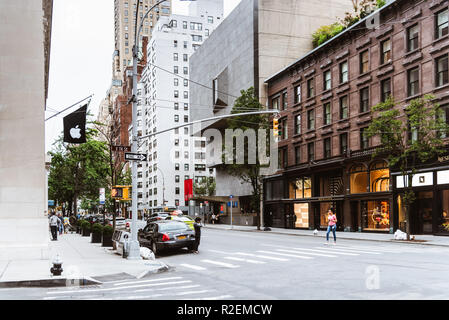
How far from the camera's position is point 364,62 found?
39188 millimetres

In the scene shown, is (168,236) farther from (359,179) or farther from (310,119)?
(310,119)

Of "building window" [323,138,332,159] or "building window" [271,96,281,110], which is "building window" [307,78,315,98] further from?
"building window" [271,96,281,110]

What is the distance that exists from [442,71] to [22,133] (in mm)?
25290

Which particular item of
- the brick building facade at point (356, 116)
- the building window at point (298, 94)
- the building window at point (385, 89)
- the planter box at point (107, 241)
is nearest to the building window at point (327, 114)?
the brick building facade at point (356, 116)

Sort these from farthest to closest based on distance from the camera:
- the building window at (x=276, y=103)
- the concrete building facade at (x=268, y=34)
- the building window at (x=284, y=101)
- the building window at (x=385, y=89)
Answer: the concrete building facade at (x=268, y=34), the building window at (x=276, y=103), the building window at (x=284, y=101), the building window at (x=385, y=89)

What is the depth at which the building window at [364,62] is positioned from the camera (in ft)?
127

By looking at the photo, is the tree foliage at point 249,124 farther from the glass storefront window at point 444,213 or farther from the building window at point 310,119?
the glass storefront window at point 444,213

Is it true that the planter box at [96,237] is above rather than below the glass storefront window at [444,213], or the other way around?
below

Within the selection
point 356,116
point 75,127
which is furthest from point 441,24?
point 75,127

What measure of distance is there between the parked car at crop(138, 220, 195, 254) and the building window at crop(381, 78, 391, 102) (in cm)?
2083

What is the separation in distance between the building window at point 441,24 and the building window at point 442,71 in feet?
5.10

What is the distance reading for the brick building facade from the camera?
31844mm

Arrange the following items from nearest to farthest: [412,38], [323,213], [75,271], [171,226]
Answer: [75,271] < [171,226] < [412,38] < [323,213]
